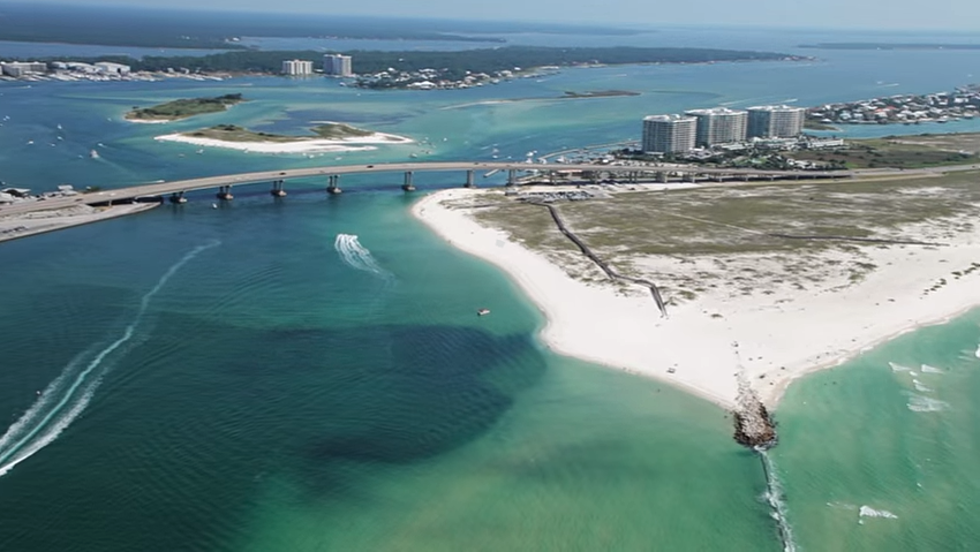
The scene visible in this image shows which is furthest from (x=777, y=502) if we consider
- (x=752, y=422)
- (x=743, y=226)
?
(x=743, y=226)

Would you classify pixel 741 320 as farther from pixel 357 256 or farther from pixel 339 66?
pixel 339 66

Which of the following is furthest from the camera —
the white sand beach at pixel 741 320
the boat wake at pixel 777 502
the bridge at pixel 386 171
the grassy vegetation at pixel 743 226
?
the bridge at pixel 386 171

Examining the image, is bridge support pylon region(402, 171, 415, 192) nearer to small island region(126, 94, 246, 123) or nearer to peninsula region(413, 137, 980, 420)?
peninsula region(413, 137, 980, 420)

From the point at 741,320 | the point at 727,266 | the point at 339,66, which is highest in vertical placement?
the point at 339,66

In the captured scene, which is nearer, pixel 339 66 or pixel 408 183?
pixel 408 183

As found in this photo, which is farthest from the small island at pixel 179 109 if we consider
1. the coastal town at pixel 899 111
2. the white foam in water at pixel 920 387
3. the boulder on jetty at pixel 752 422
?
the white foam in water at pixel 920 387

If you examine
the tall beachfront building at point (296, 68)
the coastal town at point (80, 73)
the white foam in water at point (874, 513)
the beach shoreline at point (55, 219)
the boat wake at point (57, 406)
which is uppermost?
the tall beachfront building at point (296, 68)

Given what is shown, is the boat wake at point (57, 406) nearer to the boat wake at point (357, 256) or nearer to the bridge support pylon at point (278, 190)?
the boat wake at point (357, 256)
